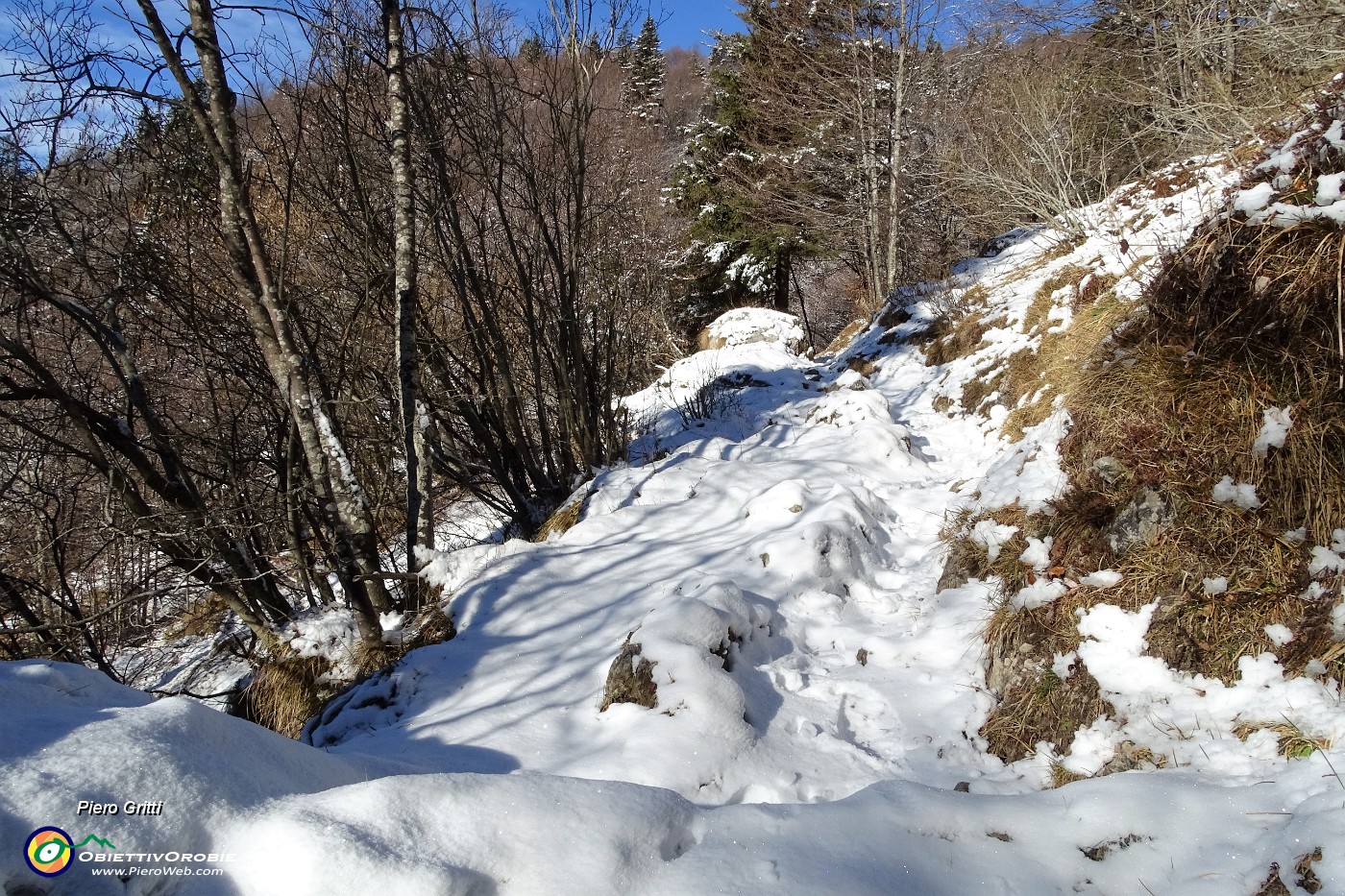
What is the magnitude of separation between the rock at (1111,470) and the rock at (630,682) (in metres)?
2.38

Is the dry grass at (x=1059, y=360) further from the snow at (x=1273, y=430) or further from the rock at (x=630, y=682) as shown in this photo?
the rock at (x=630, y=682)

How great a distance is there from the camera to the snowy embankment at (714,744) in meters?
1.65

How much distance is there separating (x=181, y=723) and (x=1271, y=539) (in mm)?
3859

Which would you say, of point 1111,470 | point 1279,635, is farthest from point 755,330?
point 1279,635

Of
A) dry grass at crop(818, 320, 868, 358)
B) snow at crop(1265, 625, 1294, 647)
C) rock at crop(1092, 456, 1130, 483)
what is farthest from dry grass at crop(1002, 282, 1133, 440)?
dry grass at crop(818, 320, 868, 358)

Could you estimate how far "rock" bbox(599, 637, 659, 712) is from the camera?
3.04m

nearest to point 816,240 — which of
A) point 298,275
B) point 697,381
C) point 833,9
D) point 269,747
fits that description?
point 833,9

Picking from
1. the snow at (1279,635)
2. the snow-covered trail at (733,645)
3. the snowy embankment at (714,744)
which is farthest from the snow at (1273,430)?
the snow-covered trail at (733,645)

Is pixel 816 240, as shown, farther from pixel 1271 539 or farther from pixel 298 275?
pixel 1271 539

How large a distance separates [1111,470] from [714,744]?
230 cm

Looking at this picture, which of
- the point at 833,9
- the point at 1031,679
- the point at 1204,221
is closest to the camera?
the point at 1031,679

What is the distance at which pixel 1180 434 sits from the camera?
9.56ft

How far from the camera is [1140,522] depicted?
290 centimetres

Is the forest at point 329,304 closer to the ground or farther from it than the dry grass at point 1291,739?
farther from it
